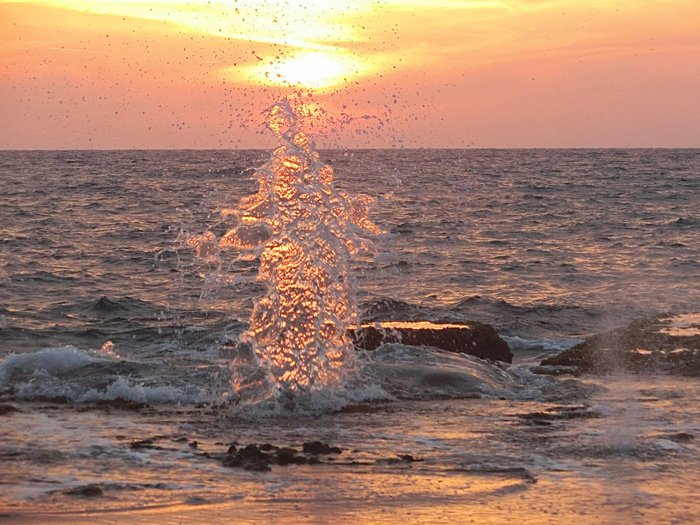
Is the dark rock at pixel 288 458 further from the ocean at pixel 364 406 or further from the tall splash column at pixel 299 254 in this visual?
the tall splash column at pixel 299 254

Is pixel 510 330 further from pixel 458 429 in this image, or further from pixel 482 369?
pixel 458 429

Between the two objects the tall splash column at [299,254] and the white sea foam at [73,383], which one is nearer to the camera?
the white sea foam at [73,383]

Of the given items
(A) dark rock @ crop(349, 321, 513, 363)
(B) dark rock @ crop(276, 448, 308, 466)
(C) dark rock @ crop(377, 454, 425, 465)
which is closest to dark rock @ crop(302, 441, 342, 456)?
(B) dark rock @ crop(276, 448, 308, 466)

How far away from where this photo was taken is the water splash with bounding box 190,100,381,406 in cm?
922

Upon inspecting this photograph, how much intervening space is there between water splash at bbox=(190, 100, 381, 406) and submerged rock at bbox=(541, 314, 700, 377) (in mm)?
2658

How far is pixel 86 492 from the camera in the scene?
5.40 metres

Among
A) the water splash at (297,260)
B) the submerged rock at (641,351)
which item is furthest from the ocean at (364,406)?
the submerged rock at (641,351)

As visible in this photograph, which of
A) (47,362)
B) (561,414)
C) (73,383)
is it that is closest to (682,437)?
(561,414)

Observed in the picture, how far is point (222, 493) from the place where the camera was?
5.47m

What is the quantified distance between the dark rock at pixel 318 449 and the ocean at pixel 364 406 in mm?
93

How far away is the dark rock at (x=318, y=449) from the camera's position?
6451 mm

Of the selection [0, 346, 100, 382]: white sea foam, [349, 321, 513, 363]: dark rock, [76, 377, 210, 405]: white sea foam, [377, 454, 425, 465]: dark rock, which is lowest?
[377, 454, 425, 465]: dark rock

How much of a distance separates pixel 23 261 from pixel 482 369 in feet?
43.1

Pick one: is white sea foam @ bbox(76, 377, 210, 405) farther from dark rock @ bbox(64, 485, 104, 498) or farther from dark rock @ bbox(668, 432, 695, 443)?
dark rock @ bbox(668, 432, 695, 443)
